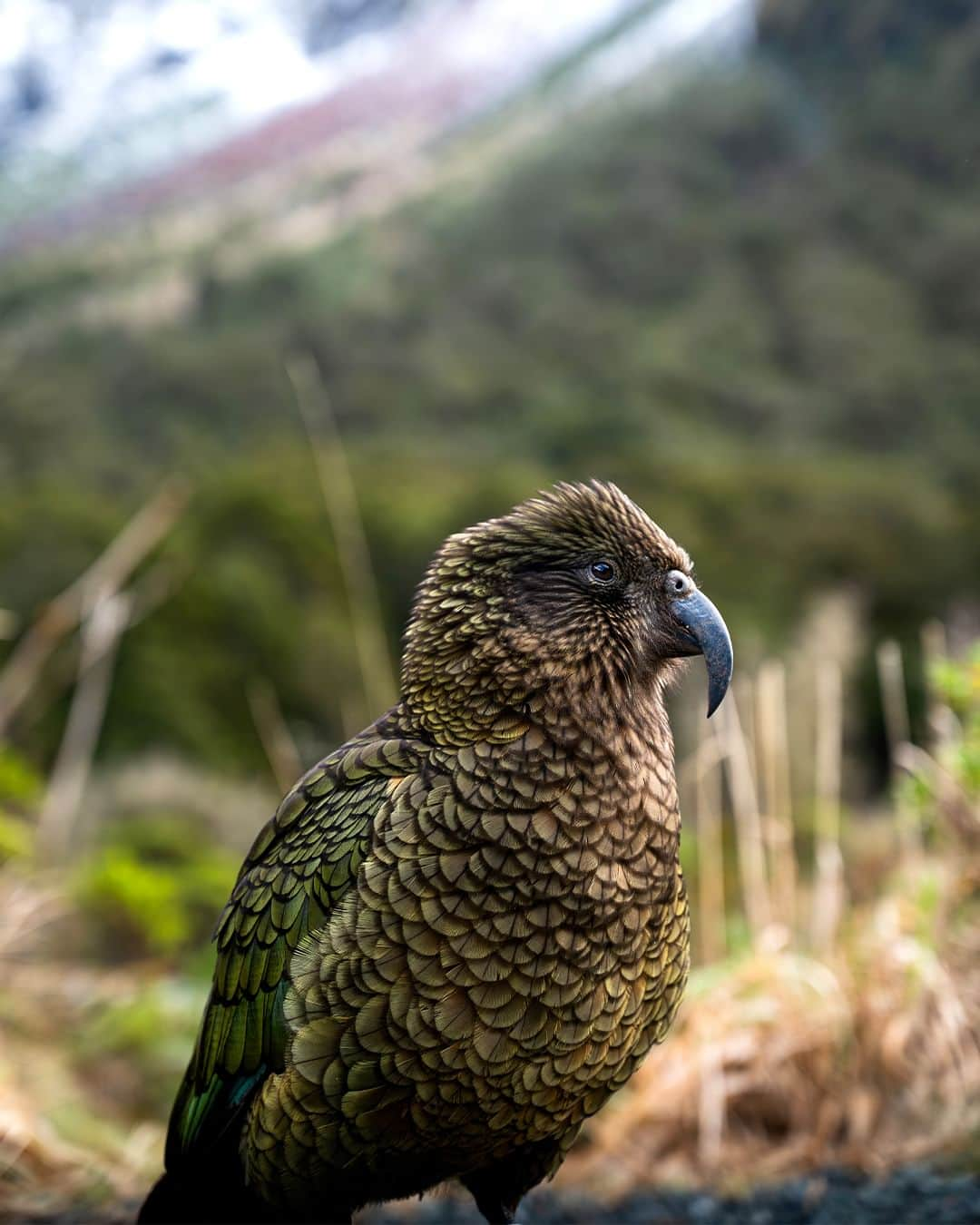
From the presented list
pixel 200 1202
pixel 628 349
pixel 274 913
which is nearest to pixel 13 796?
pixel 200 1202

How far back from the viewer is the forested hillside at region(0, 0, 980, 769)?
32.0 ft

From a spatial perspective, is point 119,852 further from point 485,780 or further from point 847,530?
point 847,530

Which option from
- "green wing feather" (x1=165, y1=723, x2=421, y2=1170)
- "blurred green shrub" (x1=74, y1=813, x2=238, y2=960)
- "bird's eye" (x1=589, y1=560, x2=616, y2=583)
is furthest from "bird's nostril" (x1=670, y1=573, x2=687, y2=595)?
"blurred green shrub" (x1=74, y1=813, x2=238, y2=960)

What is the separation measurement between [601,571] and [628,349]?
379 inches

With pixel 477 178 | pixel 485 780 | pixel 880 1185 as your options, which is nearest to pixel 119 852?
pixel 880 1185

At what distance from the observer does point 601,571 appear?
240 centimetres

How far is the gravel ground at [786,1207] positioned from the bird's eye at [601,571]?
6.14 feet

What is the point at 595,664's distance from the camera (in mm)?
2371

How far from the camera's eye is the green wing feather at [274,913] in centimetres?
236

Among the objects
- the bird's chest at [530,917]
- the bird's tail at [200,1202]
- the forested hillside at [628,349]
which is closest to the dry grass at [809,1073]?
the bird's tail at [200,1202]

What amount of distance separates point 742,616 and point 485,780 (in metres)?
6.92

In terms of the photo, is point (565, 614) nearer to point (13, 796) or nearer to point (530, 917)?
point (530, 917)

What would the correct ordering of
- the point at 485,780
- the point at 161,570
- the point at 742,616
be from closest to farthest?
the point at 485,780 → the point at 161,570 → the point at 742,616

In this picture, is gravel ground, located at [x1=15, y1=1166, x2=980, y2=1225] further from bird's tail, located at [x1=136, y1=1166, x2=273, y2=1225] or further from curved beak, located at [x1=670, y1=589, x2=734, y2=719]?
curved beak, located at [x1=670, y1=589, x2=734, y2=719]
